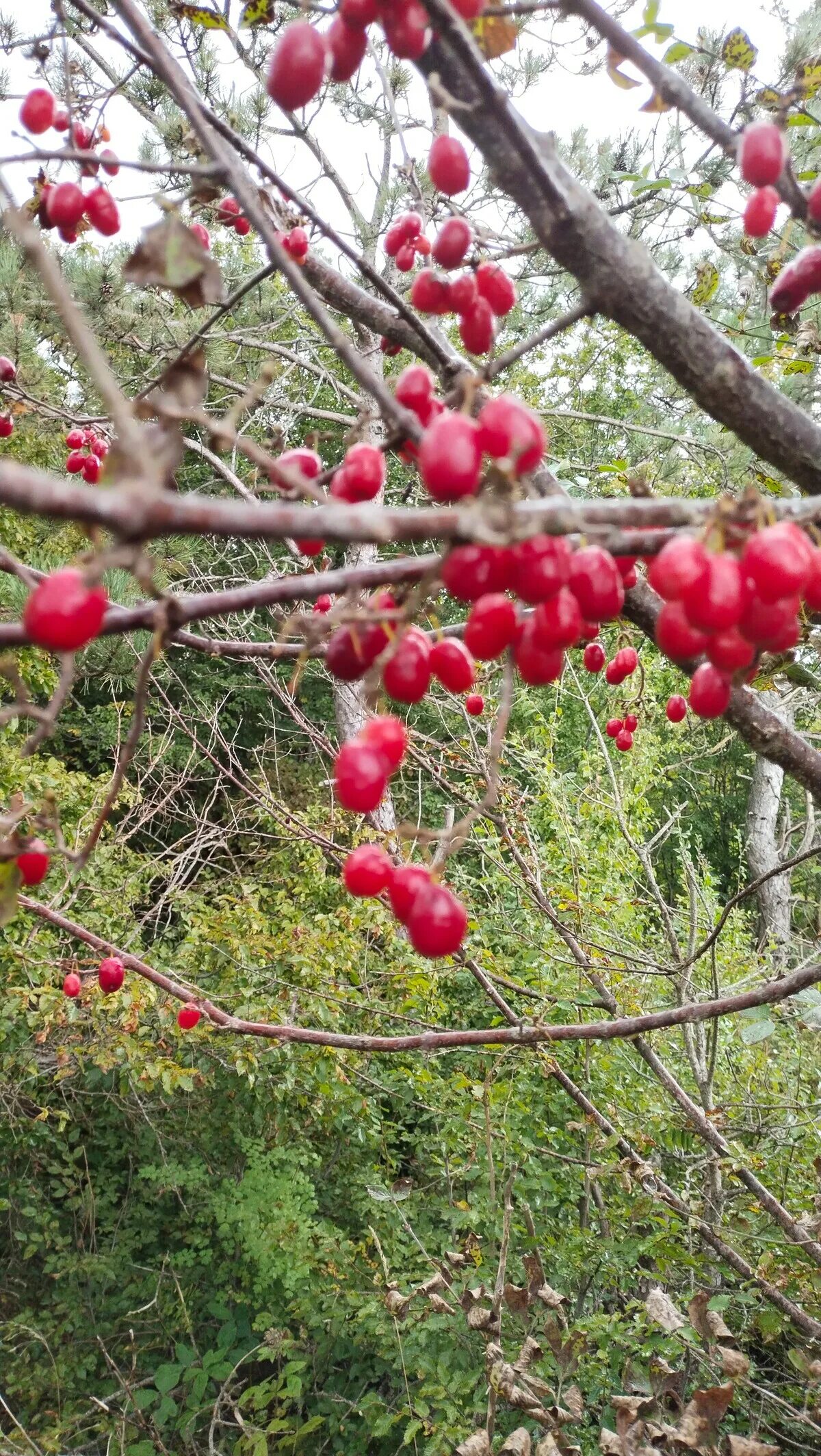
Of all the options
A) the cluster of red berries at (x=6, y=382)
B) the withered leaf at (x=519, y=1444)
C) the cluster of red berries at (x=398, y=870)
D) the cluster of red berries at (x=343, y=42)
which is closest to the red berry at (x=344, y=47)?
the cluster of red berries at (x=343, y=42)

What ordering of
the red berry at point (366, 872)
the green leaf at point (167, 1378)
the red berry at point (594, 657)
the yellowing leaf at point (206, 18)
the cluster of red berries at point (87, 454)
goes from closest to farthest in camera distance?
the red berry at point (366, 872), the yellowing leaf at point (206, 18), the red berry at point (594, 657), the cluster of red berries at point (87, 454), the green leaf at point (167, 1378)

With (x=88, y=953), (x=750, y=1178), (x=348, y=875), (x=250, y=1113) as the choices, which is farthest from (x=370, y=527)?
(x=88, y=953)

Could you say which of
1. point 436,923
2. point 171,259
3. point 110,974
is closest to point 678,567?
point 436,923

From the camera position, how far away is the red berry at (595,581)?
1.83 feet

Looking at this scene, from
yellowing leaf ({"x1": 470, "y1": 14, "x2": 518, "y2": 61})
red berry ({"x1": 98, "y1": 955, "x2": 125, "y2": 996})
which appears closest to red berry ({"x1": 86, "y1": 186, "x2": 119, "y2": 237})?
yellowing leaf ({"x1": 470, "y1": 14, "x2": 518, "y2": 61})

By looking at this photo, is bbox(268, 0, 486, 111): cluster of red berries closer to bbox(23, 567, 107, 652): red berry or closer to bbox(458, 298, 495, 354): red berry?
bbox(458, 298, 495, 354): red berry

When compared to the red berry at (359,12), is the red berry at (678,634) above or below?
below

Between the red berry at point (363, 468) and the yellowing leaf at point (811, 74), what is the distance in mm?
835

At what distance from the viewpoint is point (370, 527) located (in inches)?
13.8

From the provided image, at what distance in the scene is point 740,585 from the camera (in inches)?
19.4

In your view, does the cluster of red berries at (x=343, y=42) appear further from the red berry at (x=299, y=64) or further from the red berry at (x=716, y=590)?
the red berry at (x=716, y=590)

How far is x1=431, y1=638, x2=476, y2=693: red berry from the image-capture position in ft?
2.25

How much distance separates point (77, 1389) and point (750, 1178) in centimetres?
349

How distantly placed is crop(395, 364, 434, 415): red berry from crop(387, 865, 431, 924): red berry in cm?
39
